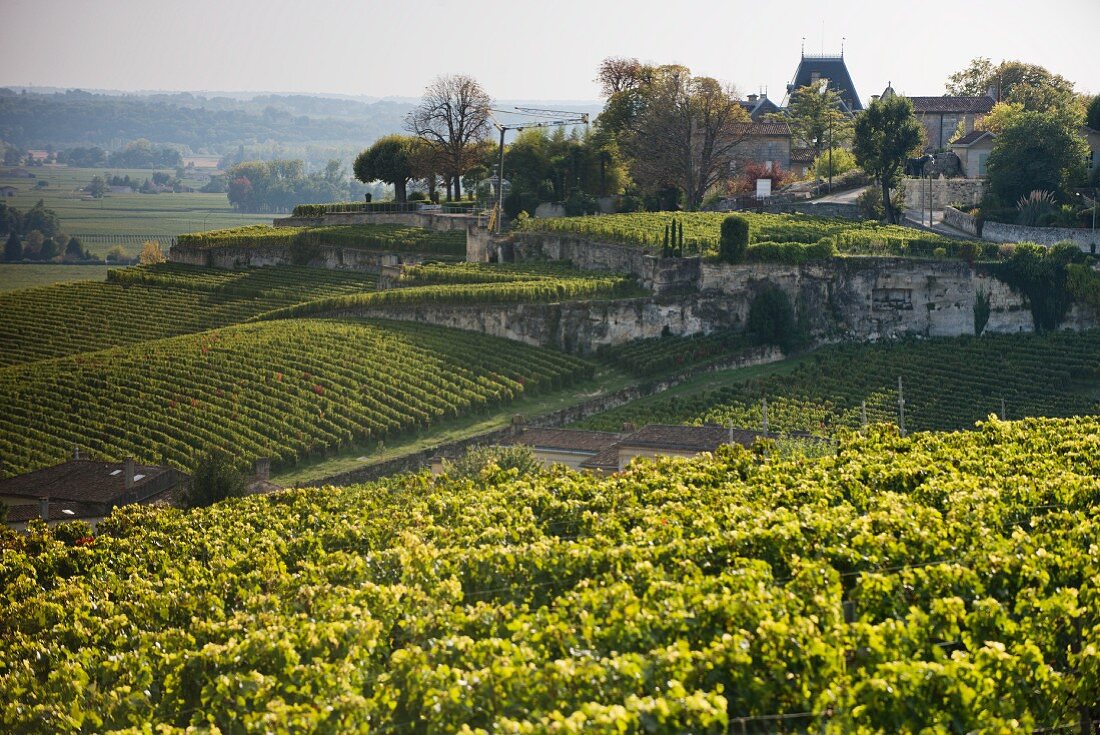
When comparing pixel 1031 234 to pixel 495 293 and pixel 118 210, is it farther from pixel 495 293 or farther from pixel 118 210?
pixel 118 210

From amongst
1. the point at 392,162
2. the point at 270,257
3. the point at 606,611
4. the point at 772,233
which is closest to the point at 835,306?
the point at 772,233

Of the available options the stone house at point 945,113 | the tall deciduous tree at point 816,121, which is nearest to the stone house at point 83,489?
the tall deciduous tree at point 816,121

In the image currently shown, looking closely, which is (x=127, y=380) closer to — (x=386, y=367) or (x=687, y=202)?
(x=386, y=367)

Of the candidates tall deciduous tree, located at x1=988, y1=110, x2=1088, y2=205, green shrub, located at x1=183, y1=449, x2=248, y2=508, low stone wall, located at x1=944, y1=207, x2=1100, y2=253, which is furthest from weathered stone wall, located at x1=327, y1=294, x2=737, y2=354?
green shrub, located at x1=183, y1=449, x2=248, y2=508

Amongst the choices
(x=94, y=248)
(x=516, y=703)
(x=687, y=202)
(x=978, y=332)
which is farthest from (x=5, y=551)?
(x=94, y=248)

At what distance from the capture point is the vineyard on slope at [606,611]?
14.6m

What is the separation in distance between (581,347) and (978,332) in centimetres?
1354

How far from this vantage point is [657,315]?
49.3 meters

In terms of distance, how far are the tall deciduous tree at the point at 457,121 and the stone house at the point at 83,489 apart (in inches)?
1488

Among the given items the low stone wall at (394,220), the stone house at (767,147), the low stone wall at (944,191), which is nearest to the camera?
the low stone wall at (944,191)

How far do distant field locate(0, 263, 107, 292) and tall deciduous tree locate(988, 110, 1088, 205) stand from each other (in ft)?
122

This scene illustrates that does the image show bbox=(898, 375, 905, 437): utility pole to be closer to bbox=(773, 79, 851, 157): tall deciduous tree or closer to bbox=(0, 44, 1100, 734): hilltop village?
bbox=(0, 44, 1100, 734): hilltop village

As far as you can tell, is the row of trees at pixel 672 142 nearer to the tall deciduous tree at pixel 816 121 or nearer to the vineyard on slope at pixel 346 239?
the tall deciduous tree at pixel 816 121

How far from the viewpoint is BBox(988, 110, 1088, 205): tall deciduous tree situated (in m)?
56.4
